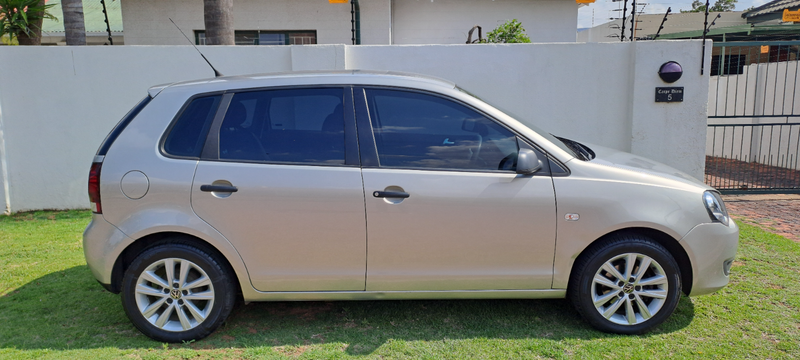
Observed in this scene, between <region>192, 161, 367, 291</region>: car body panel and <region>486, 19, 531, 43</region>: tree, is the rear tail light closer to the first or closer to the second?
<region>192, 161, 367, 291</region>: car body panel

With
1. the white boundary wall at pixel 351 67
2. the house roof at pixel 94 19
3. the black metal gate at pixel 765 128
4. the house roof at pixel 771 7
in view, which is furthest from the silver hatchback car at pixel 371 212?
the house roof at pixel 771 7

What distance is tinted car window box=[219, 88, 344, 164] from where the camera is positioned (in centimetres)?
363

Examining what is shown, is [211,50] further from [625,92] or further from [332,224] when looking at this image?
[625,92]

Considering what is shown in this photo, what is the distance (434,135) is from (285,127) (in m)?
1.01

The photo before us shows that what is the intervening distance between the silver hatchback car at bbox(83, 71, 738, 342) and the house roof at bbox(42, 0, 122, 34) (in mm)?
13812

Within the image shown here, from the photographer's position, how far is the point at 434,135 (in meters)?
3.66

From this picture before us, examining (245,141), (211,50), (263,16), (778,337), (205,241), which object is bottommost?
(778,337)

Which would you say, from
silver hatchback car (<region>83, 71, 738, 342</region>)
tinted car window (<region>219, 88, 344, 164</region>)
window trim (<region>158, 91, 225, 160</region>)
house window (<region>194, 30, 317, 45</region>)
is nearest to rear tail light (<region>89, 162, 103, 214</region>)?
silver hatchback car (<region>83, 71, 738, 342</region>)

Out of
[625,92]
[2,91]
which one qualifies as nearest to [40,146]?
[2,91]

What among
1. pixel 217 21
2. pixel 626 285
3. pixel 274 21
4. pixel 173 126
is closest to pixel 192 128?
pixel 173 126

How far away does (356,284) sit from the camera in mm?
3676

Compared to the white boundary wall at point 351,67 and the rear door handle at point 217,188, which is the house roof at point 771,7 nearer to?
the white boundary wall at point 351,67

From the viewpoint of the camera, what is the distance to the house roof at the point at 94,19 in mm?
16328

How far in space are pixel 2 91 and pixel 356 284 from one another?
637cm
